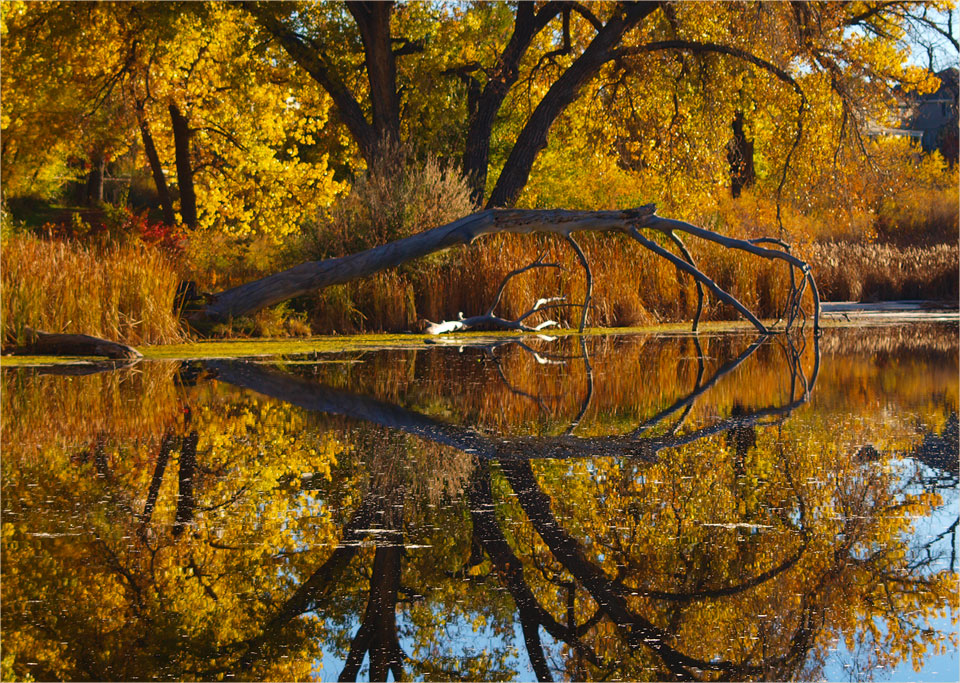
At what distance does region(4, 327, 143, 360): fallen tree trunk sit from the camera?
10.4m

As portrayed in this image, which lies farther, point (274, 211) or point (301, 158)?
point (301, 158)

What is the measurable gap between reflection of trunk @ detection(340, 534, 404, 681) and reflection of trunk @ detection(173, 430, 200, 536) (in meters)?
0.93

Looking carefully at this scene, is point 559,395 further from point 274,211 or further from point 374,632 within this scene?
point 274,211

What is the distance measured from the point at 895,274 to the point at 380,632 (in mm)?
20798

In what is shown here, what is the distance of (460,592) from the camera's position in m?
3.29

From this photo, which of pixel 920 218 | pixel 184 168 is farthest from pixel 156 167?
pixel 920 218

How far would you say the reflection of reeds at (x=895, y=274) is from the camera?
831 inches

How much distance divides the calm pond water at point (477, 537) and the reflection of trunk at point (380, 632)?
10 millimetres

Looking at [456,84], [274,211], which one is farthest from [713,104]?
[274,211]

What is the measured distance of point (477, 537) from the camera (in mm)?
3920

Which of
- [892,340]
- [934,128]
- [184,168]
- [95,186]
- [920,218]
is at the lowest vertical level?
[892,340]

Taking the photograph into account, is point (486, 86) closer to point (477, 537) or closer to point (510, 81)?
point (510, 81)

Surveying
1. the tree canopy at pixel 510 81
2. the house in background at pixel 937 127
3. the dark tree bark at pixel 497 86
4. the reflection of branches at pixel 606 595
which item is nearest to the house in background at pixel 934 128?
the house in background at pixel 937 127

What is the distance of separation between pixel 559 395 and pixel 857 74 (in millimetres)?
10829
